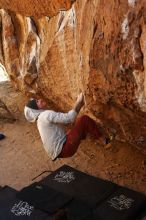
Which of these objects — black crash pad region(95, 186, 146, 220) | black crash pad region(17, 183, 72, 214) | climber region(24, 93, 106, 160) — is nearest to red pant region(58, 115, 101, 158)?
climber region(24, 93, 106, 160)

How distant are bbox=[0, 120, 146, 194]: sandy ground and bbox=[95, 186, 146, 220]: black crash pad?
649 mm

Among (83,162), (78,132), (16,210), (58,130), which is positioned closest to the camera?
(16,210)

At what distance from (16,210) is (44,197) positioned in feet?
1.40

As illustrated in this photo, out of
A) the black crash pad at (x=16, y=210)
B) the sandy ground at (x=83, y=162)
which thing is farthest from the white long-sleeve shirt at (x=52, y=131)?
the sandy ground at (x=83, y=162)

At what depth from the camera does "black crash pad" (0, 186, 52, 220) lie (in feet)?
16.2

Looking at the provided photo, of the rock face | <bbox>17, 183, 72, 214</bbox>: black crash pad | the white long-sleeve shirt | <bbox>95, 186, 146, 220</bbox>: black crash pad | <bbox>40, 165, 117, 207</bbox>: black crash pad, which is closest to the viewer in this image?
the rock face

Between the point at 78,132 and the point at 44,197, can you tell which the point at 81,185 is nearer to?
the point at 44,197

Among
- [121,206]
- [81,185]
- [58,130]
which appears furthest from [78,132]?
[121,206]

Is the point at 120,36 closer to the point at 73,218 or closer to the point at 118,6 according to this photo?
the point at 118,6

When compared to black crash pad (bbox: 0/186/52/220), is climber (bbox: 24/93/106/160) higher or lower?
higher

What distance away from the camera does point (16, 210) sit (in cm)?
509

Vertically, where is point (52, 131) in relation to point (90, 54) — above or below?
below

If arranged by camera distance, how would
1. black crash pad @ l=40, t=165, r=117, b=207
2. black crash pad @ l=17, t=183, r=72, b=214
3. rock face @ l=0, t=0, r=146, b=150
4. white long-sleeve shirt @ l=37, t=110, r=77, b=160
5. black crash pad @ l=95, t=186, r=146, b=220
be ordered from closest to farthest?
rock face @ l=0, t=0, r=146, b=150 → black crash pad @ l=95, t=186, r=146, b=220 → black crash pad @ l=17, t=183, r=72, b=214 → black crash pad @ l=40, t=165, r=117, b=207 → white long-sleeve shirt @ l=37, t=110, r=77, b=160

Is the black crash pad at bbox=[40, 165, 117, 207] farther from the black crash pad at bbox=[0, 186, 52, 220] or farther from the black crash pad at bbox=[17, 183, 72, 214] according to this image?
the black crash pad at bbox=[0, 186, 52, 220]
